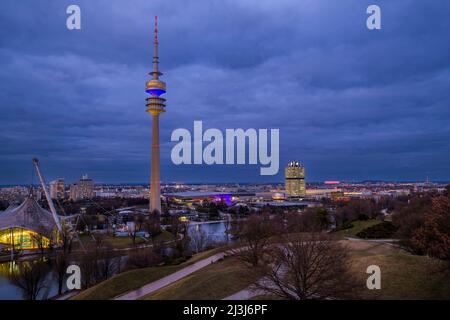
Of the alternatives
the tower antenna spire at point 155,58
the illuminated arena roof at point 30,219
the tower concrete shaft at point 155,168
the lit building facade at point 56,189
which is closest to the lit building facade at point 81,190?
the lit building facade at point 56,189

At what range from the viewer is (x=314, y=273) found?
13.3 meters

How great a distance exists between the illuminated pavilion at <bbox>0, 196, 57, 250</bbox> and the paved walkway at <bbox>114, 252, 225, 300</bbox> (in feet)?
93.4

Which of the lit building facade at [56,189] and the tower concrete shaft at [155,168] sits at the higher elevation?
the tower concrete shaft at [155,168]

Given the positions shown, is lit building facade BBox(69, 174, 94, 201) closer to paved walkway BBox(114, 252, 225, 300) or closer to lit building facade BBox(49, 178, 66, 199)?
lit building facade BBox(49, 178, 66, 199)

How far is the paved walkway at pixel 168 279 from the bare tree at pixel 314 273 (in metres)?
8.83

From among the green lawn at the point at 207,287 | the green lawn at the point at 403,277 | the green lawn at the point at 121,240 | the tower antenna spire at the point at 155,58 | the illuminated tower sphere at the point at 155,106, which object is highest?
the tower antenna spire at the point at 155,58

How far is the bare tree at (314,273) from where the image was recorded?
12656 millimetres

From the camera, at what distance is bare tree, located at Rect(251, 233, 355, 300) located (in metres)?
12.7

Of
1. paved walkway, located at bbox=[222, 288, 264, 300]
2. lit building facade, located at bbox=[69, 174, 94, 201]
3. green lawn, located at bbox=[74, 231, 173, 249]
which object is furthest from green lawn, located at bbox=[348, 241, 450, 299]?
lit building facade, located at bbox=[69, 174, 94, 201]

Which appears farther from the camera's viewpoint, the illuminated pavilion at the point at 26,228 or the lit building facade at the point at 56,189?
the lit building facade at the point at 56,189

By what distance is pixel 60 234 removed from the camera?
4712cm

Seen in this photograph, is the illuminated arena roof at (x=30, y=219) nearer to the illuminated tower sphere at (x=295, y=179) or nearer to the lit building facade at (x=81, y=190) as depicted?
the lit building facade at (x=81, y=190)
